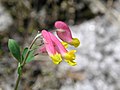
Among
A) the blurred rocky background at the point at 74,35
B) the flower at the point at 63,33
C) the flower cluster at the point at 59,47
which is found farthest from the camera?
the blurred rocky background at the point at 74,35

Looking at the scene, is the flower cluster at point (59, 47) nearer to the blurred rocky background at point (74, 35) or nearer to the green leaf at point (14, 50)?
the green leaf at point (14, 50)

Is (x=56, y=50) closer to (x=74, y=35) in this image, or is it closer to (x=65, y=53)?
(x=65, y=53)

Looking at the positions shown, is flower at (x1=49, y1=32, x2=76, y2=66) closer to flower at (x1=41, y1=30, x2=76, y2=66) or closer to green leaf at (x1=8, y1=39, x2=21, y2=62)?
flower at (x1=41, y1=30, x2=76, y2=66)

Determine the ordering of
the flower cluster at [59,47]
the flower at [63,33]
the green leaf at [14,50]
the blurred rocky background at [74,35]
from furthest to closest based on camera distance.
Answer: the blurred rocky background at [74,35] < the green leaf at [14,50] < the flower at [63,33] < the flower cluster at [59,47]

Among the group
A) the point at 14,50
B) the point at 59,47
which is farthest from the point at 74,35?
the point at 59,47

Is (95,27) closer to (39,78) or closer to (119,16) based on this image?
(119,16)

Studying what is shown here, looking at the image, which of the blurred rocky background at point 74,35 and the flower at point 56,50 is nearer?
the flower at point 56,50

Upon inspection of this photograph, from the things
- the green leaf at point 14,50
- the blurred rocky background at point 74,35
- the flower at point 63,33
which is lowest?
the blurred rocky background at point 74,35

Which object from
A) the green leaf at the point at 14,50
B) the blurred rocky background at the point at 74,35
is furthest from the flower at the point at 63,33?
the blurred rocky background at the point at 74,35
